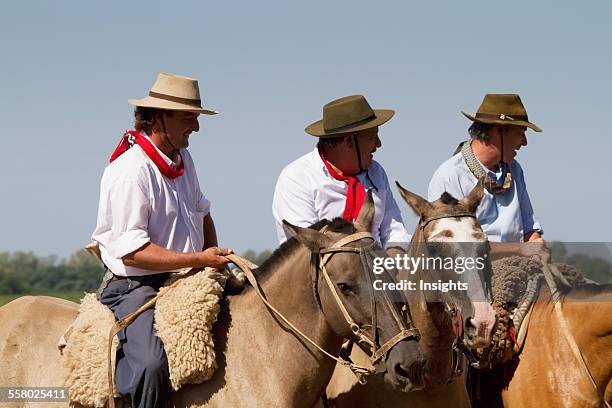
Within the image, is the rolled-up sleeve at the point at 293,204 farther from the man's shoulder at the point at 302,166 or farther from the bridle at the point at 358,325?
the bridle at the point at 358,325

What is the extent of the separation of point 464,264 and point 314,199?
5.18 ft

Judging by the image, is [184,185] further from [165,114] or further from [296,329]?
[296,329]

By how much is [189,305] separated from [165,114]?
148 centimetres

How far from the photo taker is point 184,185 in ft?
20.4

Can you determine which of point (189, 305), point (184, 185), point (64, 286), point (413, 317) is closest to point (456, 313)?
point (413, 317)

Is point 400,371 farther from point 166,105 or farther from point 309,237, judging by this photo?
point 166,105

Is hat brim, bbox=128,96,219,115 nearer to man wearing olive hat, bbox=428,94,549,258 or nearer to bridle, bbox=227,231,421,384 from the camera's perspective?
bridle, bbox=227,231,421,384

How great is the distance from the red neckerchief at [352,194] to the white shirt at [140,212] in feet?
3.77

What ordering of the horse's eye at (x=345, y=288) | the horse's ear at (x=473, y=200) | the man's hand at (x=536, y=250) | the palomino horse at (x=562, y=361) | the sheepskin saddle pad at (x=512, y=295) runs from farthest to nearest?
the man's hand at (x=536, y=250)
the sheepskin saddle pad at (x=512, y=295)
the palomino horse at (x=562, y=361)
the horse's ear at (x=473, y=200)
the horse's eye at (x=345, y=288)

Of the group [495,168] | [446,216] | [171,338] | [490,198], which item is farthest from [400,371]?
[495,168]

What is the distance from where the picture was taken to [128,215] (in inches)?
224

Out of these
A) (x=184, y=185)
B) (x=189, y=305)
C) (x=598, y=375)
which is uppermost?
(x=184, y=185)

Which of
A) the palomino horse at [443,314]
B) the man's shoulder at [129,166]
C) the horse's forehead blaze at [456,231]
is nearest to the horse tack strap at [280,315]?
the palomino horse at [443,314]

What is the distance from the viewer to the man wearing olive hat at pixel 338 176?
667 cm
